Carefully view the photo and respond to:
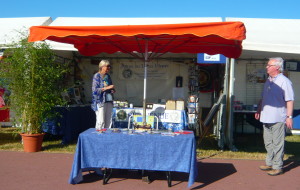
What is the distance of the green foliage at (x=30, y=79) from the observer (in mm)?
6184

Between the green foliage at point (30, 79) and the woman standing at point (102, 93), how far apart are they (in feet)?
4.25

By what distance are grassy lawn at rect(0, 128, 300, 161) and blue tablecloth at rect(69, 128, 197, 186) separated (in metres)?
2.17

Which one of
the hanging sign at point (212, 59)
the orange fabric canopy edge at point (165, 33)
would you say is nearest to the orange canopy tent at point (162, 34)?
the orange fabric canopy edge at point (165, 33)

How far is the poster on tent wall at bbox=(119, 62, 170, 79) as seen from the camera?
959 centimetres

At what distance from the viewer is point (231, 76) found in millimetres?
6730

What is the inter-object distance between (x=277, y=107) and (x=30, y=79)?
4278mm

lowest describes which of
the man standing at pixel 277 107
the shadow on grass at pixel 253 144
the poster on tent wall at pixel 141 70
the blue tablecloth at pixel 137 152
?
the shadow on grass at pixel 253 144

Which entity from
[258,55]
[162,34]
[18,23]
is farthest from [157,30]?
[18,23]

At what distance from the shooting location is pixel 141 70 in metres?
9.67

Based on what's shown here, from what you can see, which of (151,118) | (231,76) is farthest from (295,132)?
(151,118)

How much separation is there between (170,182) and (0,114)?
21.9 ft

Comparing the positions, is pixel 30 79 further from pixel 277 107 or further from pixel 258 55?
pixel 258 55

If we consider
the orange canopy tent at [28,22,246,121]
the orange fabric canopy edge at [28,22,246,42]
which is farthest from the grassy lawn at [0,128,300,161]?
the orange fabric canopy edge at [28,22,246,42]

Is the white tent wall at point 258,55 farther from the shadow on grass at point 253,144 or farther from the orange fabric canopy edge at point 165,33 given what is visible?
the orange fabric canopy edge at point 165,33
